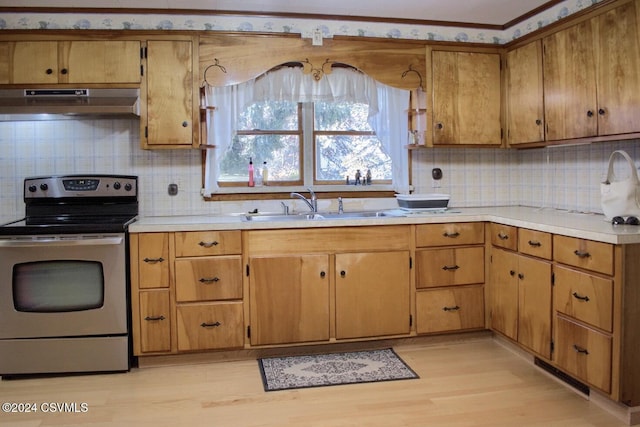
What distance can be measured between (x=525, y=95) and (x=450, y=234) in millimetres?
1103

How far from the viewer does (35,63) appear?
10.6 feet

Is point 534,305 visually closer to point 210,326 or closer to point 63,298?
point 210,326

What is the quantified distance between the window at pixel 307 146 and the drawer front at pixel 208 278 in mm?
819

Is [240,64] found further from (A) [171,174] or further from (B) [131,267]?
(B) [131,267]

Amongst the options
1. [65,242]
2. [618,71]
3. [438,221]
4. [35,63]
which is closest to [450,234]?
[438,221]

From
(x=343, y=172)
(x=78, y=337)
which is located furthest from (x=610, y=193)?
(x=78, y=337)

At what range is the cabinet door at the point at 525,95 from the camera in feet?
11.3

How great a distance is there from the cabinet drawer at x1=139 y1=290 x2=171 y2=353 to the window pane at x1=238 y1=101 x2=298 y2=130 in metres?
1.36

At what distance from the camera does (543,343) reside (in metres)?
2.84

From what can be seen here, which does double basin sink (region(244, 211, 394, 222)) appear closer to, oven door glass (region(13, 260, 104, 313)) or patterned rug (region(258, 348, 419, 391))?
patterned rug (region(258, 348, 419, 391))

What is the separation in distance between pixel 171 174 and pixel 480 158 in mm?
2339

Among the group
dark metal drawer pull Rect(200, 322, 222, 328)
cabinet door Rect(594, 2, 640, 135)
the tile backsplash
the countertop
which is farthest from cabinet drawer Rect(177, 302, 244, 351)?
cabinet door Rect(594, 2, 640, 135)
